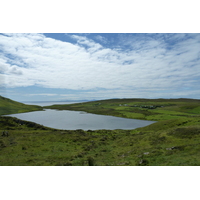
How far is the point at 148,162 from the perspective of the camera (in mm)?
16266

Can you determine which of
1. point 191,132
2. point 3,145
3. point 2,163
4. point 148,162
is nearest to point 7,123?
point 3,145

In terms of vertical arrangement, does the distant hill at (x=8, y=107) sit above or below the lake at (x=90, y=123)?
above

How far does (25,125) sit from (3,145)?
1209 inches

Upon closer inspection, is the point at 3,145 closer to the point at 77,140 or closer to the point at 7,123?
the point at 77,140

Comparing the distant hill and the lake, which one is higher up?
the distant hill

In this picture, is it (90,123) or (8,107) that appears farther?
(8,107)

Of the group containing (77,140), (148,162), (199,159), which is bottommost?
(77,140)

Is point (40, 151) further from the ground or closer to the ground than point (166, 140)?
closer to the ground

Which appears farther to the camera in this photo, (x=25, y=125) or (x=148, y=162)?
(x=25, y=125)

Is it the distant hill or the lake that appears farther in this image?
the lake

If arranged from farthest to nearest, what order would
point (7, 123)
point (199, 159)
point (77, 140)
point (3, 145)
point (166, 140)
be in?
1. point (7, 123)
2. point (77, 140)
3. point (3, 145)
4. point (166, 140)
5. point (199, 159)

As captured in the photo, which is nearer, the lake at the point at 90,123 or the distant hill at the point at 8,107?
the distant hill at the point at 8,107

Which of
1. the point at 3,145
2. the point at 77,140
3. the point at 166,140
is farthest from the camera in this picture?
the point at 77,140

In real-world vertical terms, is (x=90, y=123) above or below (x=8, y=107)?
below
